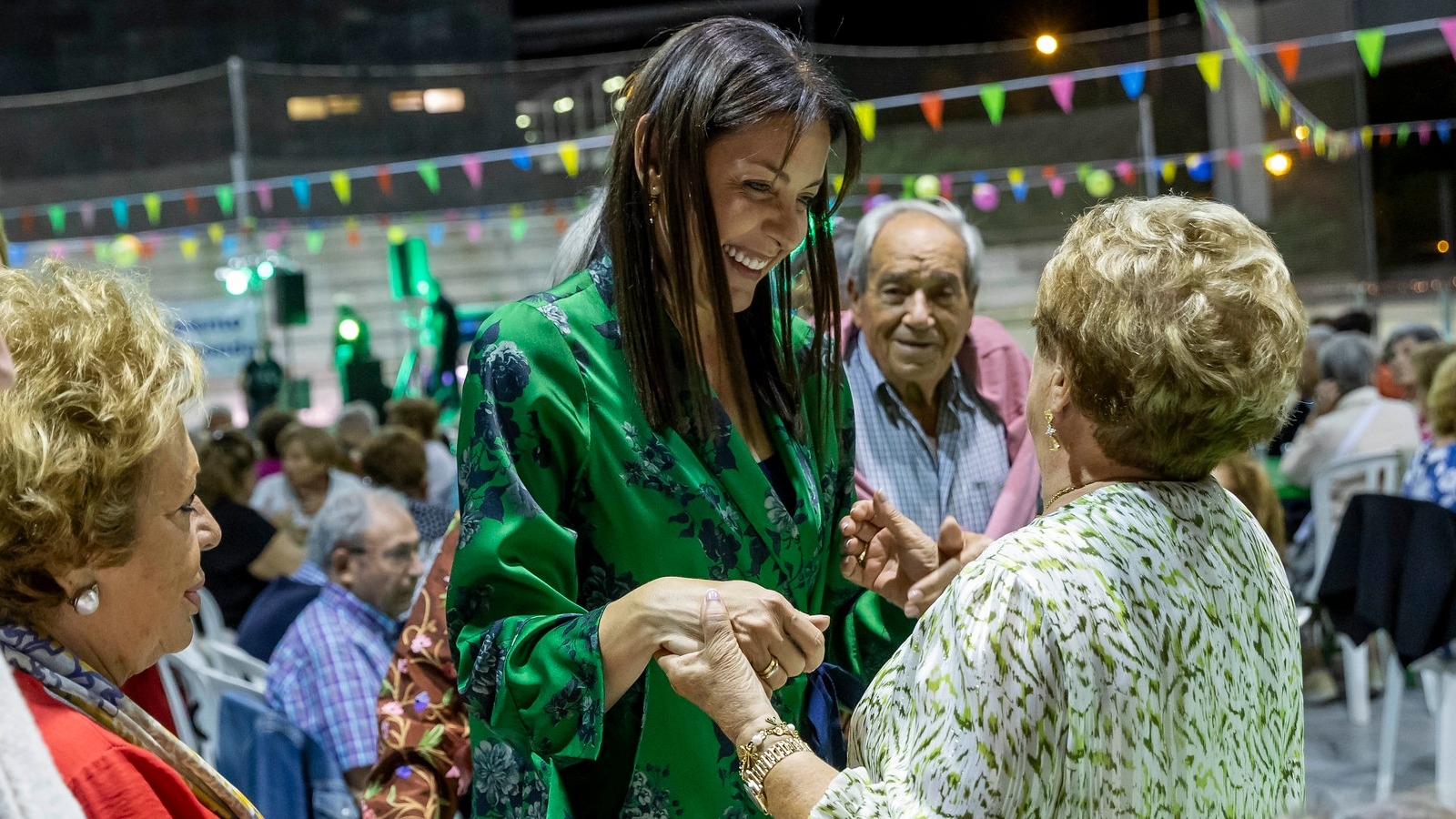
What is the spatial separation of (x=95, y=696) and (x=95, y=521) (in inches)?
5.6

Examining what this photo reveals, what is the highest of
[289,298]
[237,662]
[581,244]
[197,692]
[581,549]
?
[289,298]

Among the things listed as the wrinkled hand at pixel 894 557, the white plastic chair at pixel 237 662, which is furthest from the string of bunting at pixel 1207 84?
the wrinkled hand at pixel 894 557

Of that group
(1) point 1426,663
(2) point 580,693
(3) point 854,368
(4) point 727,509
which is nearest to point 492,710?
(2) point 580,693

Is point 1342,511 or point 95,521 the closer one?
point 95,521

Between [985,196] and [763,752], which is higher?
[985,196]

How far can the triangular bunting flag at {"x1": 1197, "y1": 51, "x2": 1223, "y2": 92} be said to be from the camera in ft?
23.3

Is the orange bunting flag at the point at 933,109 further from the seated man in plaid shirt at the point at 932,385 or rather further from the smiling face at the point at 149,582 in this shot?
the smiling face at the point at 149,582

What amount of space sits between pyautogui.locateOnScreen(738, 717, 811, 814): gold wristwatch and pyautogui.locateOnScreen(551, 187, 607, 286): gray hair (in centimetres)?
59

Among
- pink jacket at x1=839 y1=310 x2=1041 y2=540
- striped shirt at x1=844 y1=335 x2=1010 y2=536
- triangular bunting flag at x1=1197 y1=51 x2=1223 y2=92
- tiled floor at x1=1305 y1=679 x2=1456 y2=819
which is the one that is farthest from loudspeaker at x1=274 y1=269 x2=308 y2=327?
striped shirt at x1=844 y1=335 x2=1010 y2=536

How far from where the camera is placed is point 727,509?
4.62 feet

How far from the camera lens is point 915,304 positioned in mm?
2586

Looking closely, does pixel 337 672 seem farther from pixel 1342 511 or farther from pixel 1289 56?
pixel 1289 56

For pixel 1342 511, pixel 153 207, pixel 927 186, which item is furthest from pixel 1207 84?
pixel 153 207

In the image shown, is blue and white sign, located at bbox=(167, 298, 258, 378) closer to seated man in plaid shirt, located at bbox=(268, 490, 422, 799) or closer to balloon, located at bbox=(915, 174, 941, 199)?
balloon, located at bbox=(915, 174, 941, 199)
